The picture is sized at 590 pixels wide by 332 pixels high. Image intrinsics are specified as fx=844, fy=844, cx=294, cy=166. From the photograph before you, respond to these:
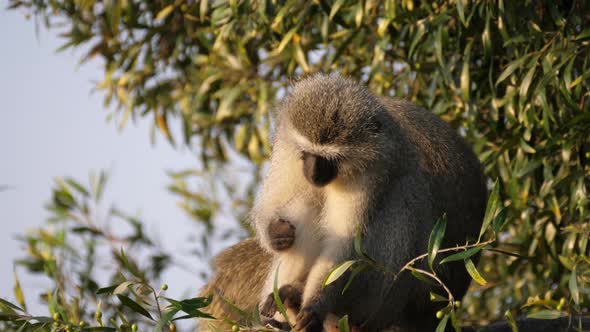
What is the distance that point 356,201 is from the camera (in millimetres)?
3869

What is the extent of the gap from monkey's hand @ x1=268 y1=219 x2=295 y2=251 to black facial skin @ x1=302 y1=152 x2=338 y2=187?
35cm

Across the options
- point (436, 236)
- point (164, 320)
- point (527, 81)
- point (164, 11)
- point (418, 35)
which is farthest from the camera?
point (164, 11)

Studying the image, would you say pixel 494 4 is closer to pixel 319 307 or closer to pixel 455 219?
pixel 455 219

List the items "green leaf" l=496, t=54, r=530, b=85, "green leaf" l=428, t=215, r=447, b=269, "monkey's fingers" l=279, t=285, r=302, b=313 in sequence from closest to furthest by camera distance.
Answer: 1. "green leaf" l=428, t=215, r=447, b=269
2. "monkey's fingers" l=279, t=285, r=302, b=313
3. "green leaf" l=496, t=54, r=530, b=85

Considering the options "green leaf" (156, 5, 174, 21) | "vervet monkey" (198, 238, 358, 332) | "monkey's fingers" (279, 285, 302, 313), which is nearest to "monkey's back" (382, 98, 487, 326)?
"monkey's fingers" (279, 285, 302, 313)

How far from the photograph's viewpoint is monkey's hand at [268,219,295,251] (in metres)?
4.05

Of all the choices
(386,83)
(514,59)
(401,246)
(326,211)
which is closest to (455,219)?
(401,246)

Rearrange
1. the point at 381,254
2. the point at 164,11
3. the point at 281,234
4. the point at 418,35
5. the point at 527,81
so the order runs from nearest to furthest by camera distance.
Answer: the point at 381,254, the point at 281,234, the point at 527,81, the point at 418,35, the point at 164,11

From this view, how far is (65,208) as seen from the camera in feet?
17.3

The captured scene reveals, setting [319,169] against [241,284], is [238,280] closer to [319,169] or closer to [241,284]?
[241,284]

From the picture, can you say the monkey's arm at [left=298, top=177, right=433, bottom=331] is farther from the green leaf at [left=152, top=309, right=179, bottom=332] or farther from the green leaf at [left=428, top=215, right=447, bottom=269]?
the green leaf at [left=152, top=309, right=179, bottom=332]

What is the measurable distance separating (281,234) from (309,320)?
472 mm

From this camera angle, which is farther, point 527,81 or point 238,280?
point 238,280

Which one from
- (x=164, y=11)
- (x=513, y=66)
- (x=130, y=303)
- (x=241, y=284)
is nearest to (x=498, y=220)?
(x=130, y=303)
